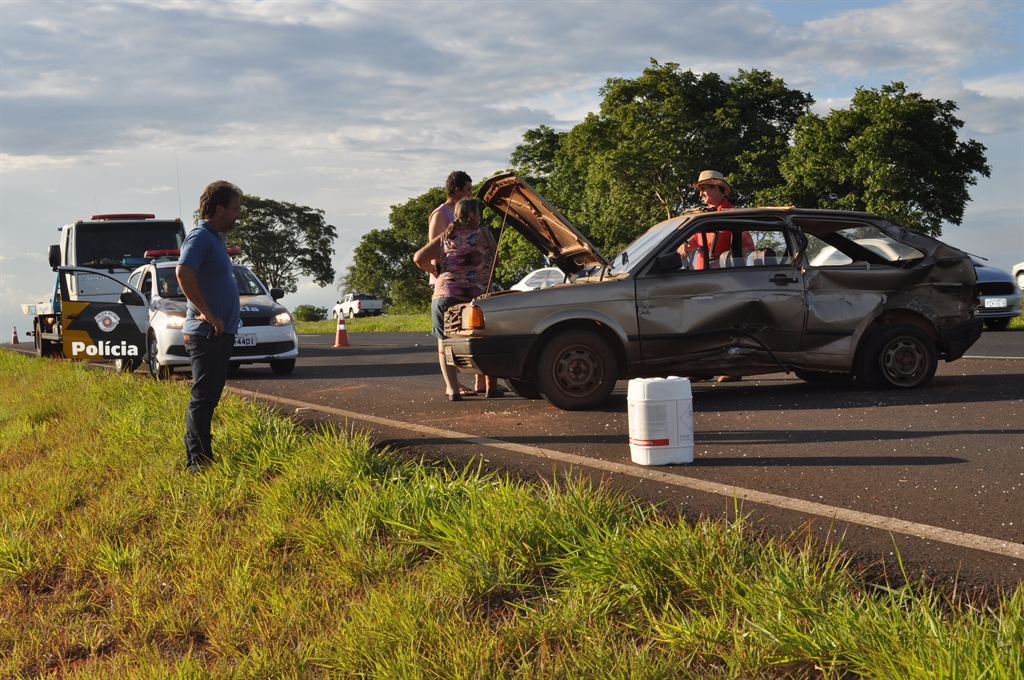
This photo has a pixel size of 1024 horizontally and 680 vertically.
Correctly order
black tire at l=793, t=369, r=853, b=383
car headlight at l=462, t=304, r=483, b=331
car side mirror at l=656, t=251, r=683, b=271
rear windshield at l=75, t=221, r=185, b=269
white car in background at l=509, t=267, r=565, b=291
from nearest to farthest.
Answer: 1. car side mirror at l=656, t=251, r=683, b=271
2. car headlight at l=462, t=304, r=483, b=331
3. black tire at l=793, t=369, r=853, b=383
4. rear windshield at l=75, t=221, r=185, b=269
5. white car in background at l=509, t=267, r=565, b=291

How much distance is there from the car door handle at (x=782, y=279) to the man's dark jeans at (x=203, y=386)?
4764mm

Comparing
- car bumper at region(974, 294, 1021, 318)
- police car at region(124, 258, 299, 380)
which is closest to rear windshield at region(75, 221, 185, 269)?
police car at region(124, 258, 299, 380)

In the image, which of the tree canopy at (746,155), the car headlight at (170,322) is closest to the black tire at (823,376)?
the car headlight at (170,322)

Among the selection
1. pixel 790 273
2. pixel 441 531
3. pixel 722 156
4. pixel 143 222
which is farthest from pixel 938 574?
pixel 722 156

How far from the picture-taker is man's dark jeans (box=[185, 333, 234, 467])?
6.37m

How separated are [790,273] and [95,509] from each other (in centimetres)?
597

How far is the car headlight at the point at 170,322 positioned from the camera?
1372 centimetres

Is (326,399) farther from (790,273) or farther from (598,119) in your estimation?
(598,119)

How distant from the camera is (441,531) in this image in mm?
4395

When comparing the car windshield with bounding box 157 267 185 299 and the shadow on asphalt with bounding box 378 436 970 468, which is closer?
the shadow on asphalt with bounding box 378 436 970 468

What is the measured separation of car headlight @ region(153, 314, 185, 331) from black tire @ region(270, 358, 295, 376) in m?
1.45

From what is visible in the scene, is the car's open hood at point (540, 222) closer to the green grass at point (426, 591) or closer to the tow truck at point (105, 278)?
the green grass at point (426, 591)

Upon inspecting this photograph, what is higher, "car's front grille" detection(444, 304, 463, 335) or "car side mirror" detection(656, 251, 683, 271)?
"car side mirror" detection(656, 251, 683, 271)

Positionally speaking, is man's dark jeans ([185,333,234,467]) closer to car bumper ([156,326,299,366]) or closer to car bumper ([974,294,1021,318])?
car bumper ([156,326,299,366])
